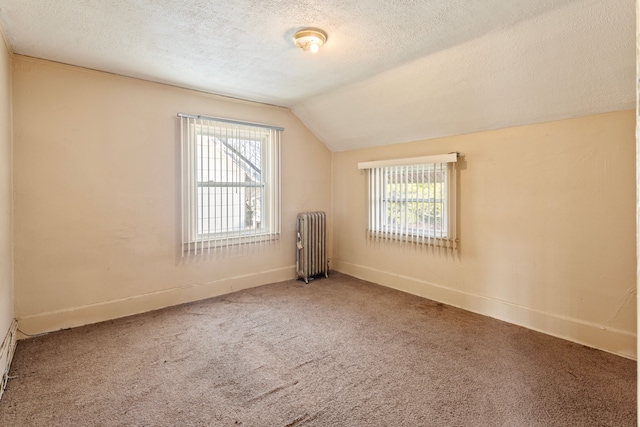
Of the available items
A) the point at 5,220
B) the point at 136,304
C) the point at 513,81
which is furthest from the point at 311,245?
the point at 5,220

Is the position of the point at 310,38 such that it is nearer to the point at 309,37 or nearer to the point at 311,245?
the point at 309,37

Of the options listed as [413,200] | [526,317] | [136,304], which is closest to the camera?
[526,317]

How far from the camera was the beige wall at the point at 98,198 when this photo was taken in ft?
8.19

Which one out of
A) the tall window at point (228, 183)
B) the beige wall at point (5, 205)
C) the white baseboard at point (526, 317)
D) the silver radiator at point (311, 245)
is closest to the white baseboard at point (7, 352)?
the beige wall at point (5, 205)

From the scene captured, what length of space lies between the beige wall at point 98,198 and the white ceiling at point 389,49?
23 centimetres

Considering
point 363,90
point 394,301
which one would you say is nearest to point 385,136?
point 363,90

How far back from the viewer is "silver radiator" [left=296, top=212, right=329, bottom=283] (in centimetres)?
400

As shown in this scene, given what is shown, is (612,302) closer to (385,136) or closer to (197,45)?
(385,136)

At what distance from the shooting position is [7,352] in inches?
81.2

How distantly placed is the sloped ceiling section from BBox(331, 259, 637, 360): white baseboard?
1618 millimetres

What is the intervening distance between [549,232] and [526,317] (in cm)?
76

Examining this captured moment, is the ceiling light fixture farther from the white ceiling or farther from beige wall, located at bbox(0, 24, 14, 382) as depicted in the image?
beige wall, located at bbox(0, 24, 14, 382)

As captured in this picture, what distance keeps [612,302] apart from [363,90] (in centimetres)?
272

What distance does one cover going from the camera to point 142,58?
2518 mm
